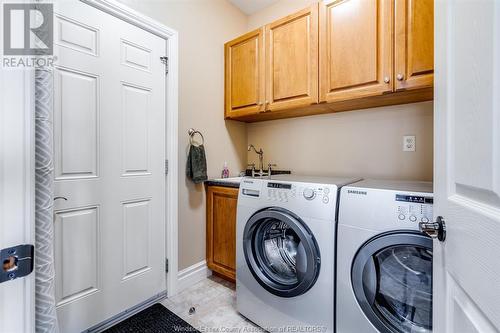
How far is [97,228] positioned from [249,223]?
0.98 m

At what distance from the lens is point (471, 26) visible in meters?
0.51

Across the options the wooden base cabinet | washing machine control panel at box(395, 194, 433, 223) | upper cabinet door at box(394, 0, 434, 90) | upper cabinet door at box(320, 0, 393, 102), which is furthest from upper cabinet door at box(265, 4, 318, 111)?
washing machine control panel at box(395, 194, 433, 223)

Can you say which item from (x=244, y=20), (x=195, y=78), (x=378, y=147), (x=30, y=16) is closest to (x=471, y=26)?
(x=30, y=16)

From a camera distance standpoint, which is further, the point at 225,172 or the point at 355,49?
the point at 225,172

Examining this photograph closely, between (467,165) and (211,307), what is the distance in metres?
1.80

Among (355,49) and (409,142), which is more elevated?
(355,49)

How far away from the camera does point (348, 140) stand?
199 centimetres

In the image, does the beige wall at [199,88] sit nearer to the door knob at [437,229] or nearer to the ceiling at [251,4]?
the ceiling at [251,4]

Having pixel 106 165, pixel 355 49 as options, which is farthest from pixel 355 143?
pixel 106 165

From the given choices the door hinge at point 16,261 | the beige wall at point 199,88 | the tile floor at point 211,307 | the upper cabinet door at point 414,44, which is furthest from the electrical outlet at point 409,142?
the door hinge at point 16,261

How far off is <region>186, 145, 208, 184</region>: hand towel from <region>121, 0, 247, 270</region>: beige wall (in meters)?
0.06

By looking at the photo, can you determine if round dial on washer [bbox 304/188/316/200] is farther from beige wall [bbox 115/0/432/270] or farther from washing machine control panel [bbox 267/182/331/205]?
beige wall [bbox 115/0/432/270]

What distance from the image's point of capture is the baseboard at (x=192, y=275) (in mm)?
1967

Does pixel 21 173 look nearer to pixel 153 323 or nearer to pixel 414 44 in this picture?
pixel 153 323
